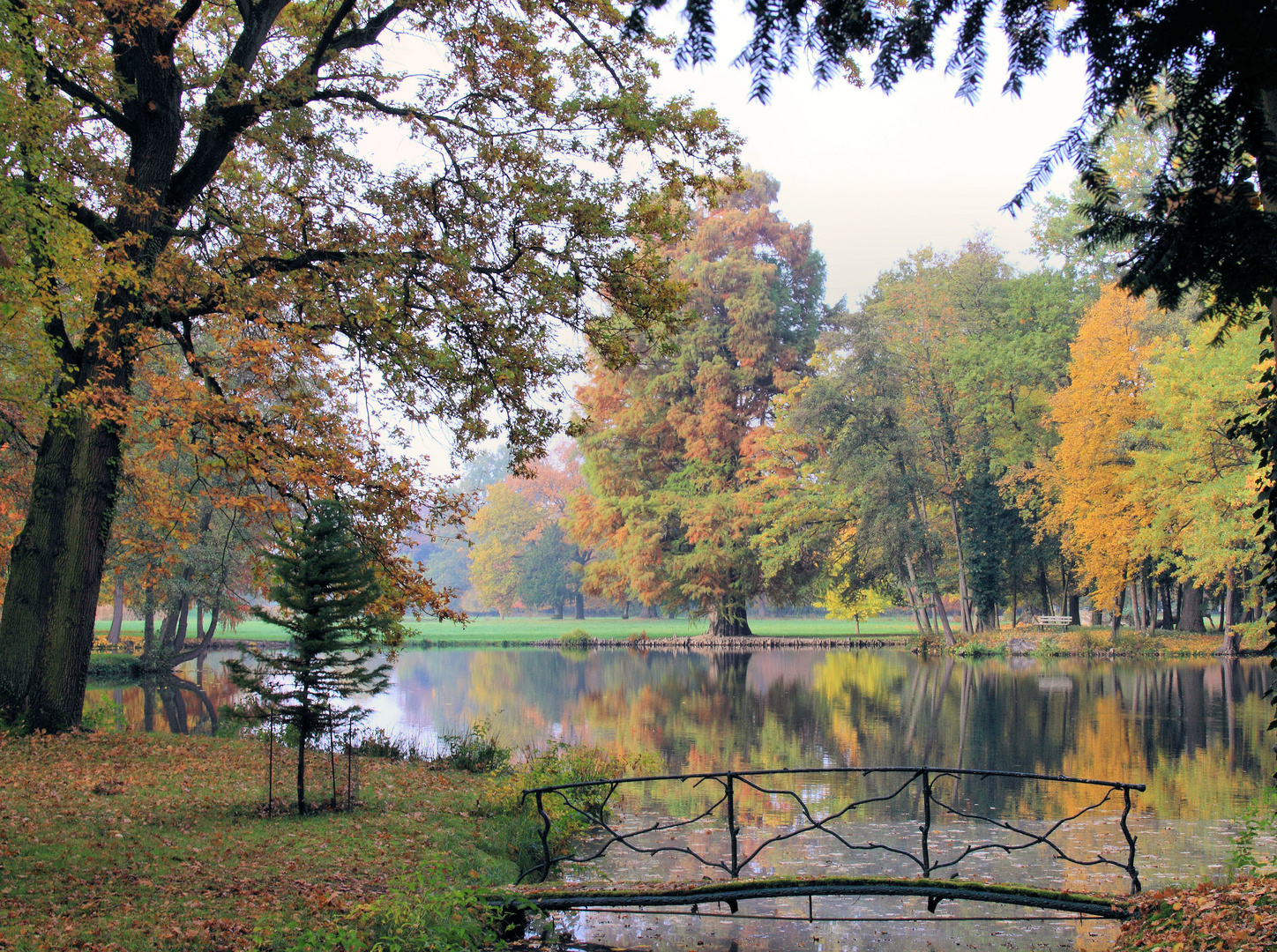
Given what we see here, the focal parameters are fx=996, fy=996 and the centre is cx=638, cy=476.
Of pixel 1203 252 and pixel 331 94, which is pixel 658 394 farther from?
pixel 1203 252

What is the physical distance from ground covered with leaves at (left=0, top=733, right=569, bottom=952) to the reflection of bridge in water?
0.89 m

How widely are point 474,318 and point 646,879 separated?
677cm

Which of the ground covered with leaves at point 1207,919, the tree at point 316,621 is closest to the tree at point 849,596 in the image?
the tree at point 316,621

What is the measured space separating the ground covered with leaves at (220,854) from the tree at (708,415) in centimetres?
2730

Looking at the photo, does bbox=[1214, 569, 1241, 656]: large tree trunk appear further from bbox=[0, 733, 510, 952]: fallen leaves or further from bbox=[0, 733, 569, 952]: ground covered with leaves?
bbox=[0, 733, 510, 952]: fallen leaves

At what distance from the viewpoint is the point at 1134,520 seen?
3316cm

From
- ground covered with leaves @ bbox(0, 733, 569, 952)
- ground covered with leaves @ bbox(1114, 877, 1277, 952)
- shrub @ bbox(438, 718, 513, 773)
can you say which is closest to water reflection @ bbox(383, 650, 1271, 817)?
shrub @ bbox(438, 718, 513, 773)

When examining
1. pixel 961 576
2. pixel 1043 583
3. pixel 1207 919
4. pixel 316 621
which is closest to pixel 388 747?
pixel 316 621

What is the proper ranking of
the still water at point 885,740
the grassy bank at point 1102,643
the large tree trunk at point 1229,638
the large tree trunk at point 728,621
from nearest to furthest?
the still water at point 885,740 < the large tree trunk at point 1229,638 < the grassy bank at point 1102,643 < the large tree trunk at point 728,621

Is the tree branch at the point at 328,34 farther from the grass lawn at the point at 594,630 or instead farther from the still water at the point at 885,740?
the grass lawn at the point at 594,630

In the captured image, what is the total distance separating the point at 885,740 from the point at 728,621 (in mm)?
25463

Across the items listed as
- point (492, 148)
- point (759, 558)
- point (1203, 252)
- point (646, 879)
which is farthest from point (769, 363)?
point (1203, 252)

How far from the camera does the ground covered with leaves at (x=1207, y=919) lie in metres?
5.27

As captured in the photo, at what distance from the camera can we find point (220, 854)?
7.97 meters
